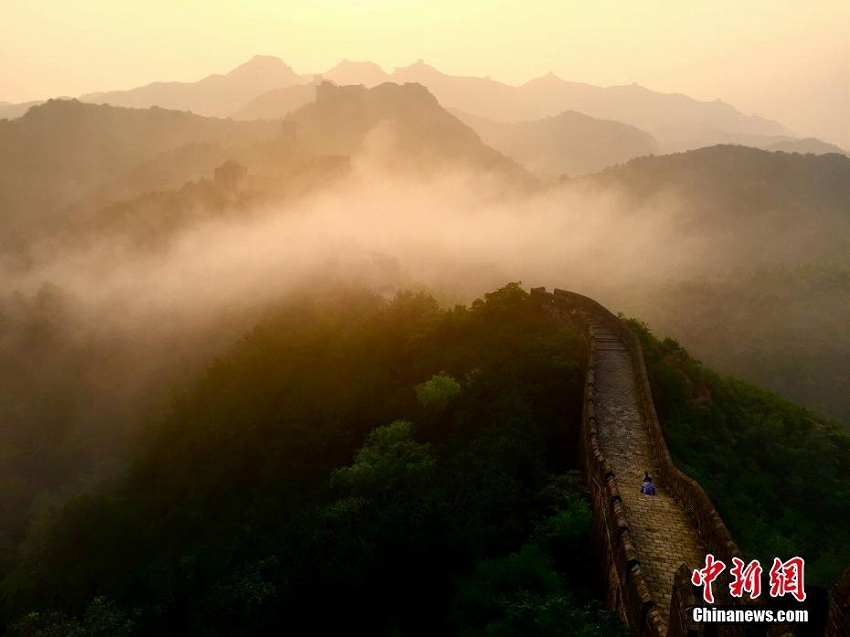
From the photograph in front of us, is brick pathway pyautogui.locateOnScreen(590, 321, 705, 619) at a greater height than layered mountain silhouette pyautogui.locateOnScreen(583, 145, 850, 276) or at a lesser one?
lesser


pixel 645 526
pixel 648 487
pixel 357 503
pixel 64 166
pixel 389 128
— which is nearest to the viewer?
pixel 645 526

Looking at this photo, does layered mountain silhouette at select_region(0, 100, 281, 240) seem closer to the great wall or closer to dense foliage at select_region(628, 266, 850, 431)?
dense foliage at select_region(628, 266, 850, 431)

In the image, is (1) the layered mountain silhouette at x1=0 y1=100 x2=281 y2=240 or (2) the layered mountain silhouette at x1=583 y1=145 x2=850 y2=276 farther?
(1) the layered mountain silhouette at x1=0 y1=100 x2=281 y2=240

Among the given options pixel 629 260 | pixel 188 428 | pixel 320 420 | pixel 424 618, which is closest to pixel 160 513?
pixel 188 428

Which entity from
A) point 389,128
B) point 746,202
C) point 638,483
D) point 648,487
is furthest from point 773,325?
point 389,128

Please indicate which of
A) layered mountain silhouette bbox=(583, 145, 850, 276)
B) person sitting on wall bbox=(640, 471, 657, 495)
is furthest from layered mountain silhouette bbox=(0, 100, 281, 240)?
person sitting on wall bbox=(640, 471, 657, 495)

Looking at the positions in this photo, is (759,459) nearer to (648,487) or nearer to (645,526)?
(648,487)

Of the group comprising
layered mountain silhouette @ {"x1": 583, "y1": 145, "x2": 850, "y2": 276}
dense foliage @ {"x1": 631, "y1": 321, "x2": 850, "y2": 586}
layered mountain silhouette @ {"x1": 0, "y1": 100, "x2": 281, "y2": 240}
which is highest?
layered mountain silhouette @ {"x1": 0, "y1": 100, "x2": 281, "y2": 240}
